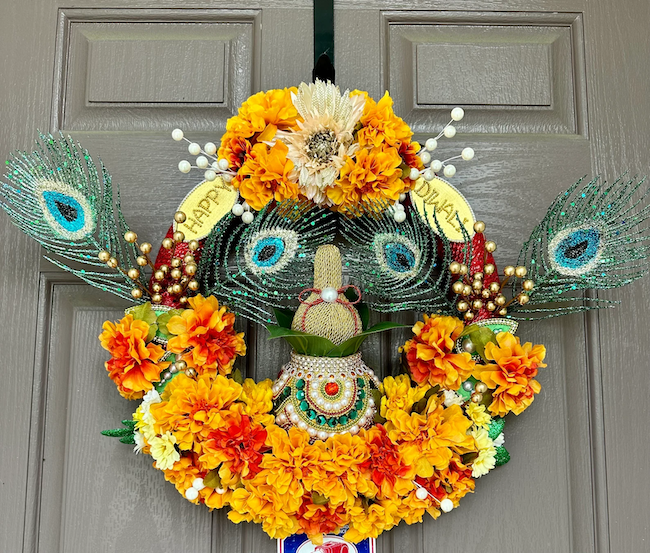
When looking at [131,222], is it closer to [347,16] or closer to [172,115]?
[172,115]

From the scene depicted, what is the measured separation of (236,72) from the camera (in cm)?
80

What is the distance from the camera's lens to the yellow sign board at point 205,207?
2.28 feet

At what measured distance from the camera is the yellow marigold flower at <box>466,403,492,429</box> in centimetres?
67

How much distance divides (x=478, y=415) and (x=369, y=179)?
0.29 m

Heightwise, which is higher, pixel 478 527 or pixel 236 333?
pixel 236 333

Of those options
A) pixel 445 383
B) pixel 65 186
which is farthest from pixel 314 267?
pixel 65 186

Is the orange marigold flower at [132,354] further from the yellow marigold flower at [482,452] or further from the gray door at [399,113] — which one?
the yellow marigold flower at [482,452]

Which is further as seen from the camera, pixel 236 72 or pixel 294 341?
pixel 236 72

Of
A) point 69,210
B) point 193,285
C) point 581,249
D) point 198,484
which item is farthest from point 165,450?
point 581,249

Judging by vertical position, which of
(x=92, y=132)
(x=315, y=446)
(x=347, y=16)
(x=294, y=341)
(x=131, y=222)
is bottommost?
(x=315, y=446)

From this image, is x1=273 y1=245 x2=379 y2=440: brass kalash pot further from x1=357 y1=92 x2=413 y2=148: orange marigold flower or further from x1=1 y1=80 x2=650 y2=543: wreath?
x1=357 y1=92 x2=413 y2=148: orange marigold flower

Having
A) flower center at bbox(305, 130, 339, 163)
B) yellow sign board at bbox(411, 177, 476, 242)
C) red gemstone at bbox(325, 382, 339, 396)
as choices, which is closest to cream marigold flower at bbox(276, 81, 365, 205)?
flower center at bbox(305, 130, 339, 163)

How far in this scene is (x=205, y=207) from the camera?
70 cm

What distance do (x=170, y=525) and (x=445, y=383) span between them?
0.39 meters
